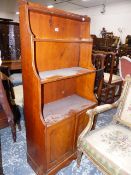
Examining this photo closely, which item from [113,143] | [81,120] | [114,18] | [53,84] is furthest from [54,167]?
[114,18]

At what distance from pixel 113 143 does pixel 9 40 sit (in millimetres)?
3250

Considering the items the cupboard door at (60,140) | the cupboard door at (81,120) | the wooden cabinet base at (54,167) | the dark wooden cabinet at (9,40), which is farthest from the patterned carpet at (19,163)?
the dark wooden cabinet at (9,40)

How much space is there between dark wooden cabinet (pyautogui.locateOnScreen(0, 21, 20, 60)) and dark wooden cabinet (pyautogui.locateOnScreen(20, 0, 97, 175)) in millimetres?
2315

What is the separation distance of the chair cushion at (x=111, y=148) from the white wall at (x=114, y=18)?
5.59 metres

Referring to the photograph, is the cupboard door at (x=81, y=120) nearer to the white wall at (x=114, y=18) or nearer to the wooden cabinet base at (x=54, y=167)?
the wooden cabinet base at (x=54, y=167)

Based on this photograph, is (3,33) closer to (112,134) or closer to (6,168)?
(6,168)

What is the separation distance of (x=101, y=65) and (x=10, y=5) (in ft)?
27.9

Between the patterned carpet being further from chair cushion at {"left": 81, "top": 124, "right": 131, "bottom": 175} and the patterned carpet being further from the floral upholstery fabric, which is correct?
the floral upholstery fabric

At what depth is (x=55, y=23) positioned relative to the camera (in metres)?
1.56

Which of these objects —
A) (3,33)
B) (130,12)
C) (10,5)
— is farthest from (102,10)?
(10,5)

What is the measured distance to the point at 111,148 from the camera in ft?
4.39

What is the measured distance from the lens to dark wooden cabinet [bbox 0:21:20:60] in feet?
11.5

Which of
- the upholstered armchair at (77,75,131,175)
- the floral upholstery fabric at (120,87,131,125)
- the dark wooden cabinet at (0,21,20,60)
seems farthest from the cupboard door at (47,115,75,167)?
the dark wooden cabinet at (0,21,20,60)

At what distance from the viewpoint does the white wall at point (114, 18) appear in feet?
19.6
